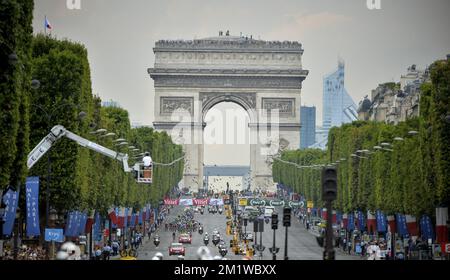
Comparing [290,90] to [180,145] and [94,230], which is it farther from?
[94,230]

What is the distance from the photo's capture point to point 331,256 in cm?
2394

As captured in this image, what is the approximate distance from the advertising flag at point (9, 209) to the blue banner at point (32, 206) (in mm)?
2511

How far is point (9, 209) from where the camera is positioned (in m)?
44.2

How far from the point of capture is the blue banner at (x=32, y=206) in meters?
47.0

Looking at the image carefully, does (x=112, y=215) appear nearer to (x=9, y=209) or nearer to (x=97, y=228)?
(x=97, y=228)

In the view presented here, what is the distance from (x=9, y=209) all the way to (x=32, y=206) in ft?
9.41

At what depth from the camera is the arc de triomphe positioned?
7333 inches

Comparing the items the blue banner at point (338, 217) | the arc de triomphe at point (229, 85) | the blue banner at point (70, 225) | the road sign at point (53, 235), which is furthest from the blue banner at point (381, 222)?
the arc de triomphe at point (229, 85)

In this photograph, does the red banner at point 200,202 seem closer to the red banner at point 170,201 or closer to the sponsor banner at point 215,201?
the sponsor banner at point 215,201

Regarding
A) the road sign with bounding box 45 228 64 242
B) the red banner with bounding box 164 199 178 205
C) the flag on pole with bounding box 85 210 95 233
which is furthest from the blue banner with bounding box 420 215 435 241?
the red banner with bounding box 164 199 178 205

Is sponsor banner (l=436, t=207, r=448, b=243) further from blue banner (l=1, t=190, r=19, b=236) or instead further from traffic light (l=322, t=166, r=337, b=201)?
traffic light (l=322, t=166, r=337, b=201)

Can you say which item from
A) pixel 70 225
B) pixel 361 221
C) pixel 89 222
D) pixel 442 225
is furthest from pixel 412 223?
pixel 361 221

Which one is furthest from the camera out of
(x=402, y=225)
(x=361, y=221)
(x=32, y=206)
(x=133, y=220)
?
(x=361, y=221)

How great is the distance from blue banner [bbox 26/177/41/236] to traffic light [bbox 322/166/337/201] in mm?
26032
